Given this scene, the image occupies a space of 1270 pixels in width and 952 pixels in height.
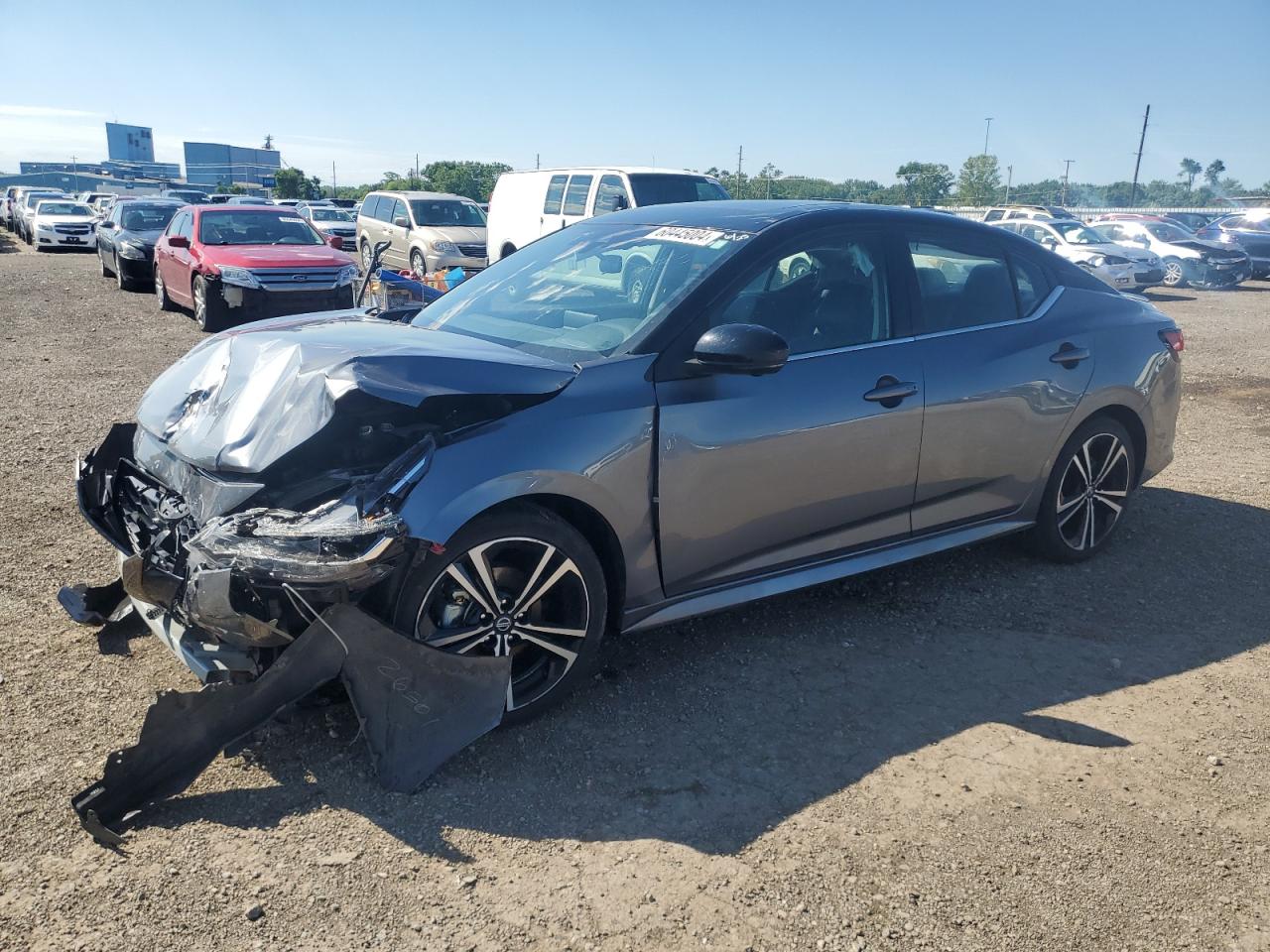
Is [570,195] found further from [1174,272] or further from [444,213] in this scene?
[1174,272]

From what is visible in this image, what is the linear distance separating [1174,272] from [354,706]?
26.1 meters

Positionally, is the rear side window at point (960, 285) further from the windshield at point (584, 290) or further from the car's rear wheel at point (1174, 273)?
the car's rear wheel at point (1174, 273)

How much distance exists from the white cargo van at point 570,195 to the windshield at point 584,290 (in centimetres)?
825

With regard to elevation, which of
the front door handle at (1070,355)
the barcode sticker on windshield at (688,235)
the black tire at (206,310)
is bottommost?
the black tire at (206,310)

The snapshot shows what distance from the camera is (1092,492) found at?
5.16 m

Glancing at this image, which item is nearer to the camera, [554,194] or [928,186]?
[554,194]

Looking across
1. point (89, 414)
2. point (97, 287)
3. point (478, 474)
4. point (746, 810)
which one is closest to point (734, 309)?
point (478, 474)

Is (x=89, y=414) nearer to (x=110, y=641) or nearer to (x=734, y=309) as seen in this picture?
(x=110, y=641)

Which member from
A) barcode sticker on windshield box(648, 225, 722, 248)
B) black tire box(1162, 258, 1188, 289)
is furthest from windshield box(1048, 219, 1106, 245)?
barcode sticker on windshield box(648, 225, 722, 248)

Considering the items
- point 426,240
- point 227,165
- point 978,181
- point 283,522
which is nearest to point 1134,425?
point 283,522

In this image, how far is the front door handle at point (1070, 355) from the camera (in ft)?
15.7

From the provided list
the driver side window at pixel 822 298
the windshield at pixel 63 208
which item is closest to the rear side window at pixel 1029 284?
the driver side window at pixel 822 298

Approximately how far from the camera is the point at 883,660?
4.11 m

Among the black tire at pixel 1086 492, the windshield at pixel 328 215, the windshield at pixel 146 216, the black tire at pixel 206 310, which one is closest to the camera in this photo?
the black tire at pixel 1086 492
